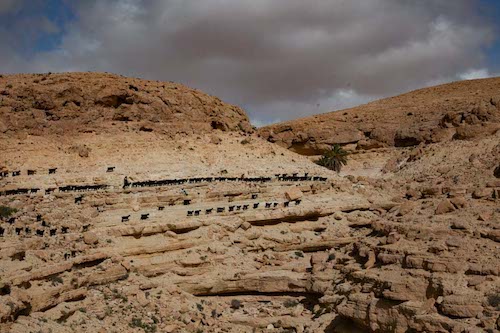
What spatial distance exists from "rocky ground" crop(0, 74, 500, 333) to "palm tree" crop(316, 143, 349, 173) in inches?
362

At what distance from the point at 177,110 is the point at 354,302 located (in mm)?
19900

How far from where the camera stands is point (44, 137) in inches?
1053

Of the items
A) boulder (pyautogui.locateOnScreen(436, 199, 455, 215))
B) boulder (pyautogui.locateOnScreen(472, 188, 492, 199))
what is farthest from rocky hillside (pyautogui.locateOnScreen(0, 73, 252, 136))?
boulder (pyautogui.locateOnScreen(472, 188, 492, 199))

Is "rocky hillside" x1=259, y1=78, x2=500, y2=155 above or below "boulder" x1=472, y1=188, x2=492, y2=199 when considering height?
above

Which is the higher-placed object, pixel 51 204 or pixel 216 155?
pixel 216 155

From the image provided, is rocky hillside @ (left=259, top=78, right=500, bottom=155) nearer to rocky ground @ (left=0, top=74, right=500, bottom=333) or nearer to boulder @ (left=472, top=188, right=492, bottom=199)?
rocky ground @ (left=0, top=74, right=500, bottom=333)

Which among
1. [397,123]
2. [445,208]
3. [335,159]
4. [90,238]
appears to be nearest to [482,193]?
[445,208]

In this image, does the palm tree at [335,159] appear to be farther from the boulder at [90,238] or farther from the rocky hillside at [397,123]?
the boulder at [90,238]

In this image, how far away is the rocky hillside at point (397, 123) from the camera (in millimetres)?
36194

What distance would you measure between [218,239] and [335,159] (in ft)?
68.7

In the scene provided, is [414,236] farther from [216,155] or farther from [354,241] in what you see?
[216,155]

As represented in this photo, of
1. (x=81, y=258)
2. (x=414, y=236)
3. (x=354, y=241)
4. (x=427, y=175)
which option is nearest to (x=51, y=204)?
(x=81, y=258)

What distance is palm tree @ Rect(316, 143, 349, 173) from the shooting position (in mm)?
39375

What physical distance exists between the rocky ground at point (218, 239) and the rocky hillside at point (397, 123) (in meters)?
6.37
